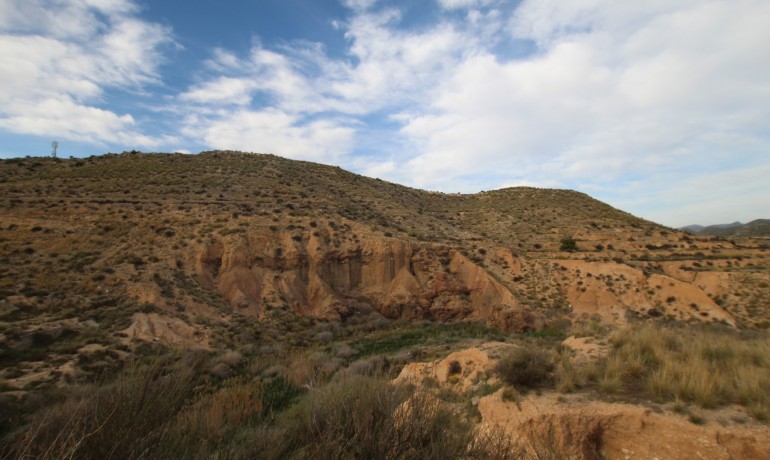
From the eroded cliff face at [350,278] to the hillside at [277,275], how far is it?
4.5 inches

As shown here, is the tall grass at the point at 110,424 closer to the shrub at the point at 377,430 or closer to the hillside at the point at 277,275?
the shrub at the point at 377,430

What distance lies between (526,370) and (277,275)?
22.0 metres

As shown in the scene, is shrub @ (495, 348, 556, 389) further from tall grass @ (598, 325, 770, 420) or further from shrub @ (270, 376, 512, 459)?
shrub @ (270, 376, 512, 459)

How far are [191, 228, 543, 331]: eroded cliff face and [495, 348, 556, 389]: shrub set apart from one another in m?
15.7

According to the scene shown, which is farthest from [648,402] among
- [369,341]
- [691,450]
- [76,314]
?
[76,314]

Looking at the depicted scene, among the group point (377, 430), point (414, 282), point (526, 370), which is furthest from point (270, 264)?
point (377, 430)

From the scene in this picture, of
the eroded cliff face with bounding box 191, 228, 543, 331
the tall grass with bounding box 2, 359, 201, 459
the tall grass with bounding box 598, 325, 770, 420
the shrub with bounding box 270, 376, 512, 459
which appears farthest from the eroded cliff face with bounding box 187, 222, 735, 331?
the shrub with bounding box 270, 376, 512, 459

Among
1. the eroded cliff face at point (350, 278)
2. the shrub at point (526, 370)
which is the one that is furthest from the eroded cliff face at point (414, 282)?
the shrub at point (526, 370)

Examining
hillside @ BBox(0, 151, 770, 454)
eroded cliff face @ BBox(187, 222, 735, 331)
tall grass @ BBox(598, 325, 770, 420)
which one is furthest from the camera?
eroded cliff face @ BBox(187, 222, 735, 331)

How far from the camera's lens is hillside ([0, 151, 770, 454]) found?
61.4 feet

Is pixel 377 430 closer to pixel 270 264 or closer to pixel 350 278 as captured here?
pixel 270 264

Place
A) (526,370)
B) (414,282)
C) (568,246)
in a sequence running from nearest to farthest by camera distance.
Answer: (526,370)
(414,282)
(568,246)

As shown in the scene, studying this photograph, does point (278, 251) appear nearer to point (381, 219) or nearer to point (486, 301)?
point (381, 219)

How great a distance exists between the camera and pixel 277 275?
1132 inches
